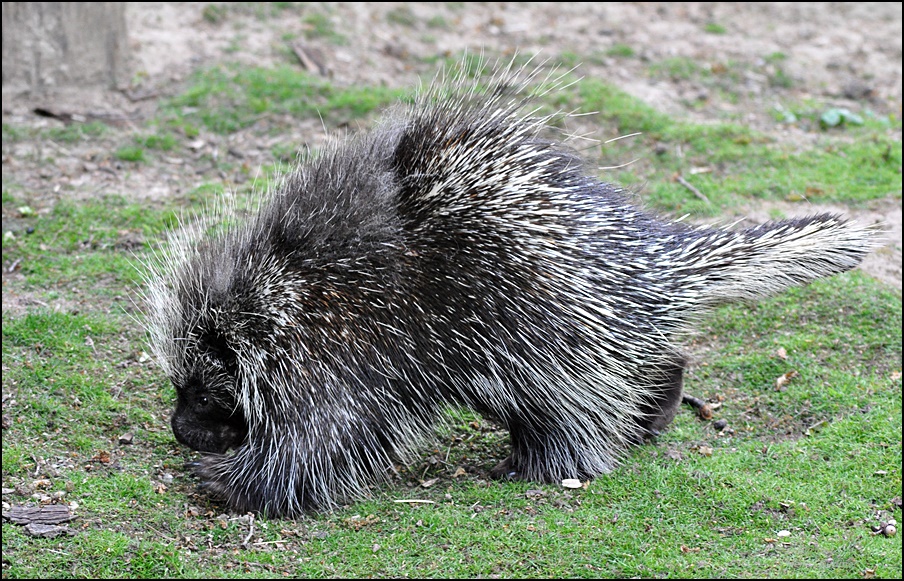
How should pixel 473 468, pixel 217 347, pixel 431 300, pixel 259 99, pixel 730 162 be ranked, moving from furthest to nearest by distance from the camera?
pixel 259 99
pixel 730 162
pixel 473 468
pixel 217 347
pixel 431 300

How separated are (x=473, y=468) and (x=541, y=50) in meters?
4.07

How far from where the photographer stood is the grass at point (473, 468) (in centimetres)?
324

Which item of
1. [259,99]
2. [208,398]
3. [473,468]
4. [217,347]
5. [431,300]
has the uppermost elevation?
[431,300]

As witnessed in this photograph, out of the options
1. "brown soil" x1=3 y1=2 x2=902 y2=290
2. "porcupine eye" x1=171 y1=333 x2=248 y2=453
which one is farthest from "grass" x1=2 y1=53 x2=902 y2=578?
"brown soil" x1=3 y1=2 x2=902 y2=290

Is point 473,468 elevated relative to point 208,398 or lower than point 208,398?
lower

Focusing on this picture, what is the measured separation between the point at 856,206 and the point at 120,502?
4.87 meters

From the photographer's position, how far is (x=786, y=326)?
507cm

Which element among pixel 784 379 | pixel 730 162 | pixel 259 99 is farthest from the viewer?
pixel 259 99

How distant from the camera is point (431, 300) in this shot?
3.61 metres

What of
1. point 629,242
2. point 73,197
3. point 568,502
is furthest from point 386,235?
point 73,197

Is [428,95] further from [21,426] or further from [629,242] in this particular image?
[21,426]

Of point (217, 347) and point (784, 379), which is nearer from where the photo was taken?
point (217, 347)

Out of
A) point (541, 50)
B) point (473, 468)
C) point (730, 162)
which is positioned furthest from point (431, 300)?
point (541, 50)

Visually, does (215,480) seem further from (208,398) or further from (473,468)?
(473,468)
